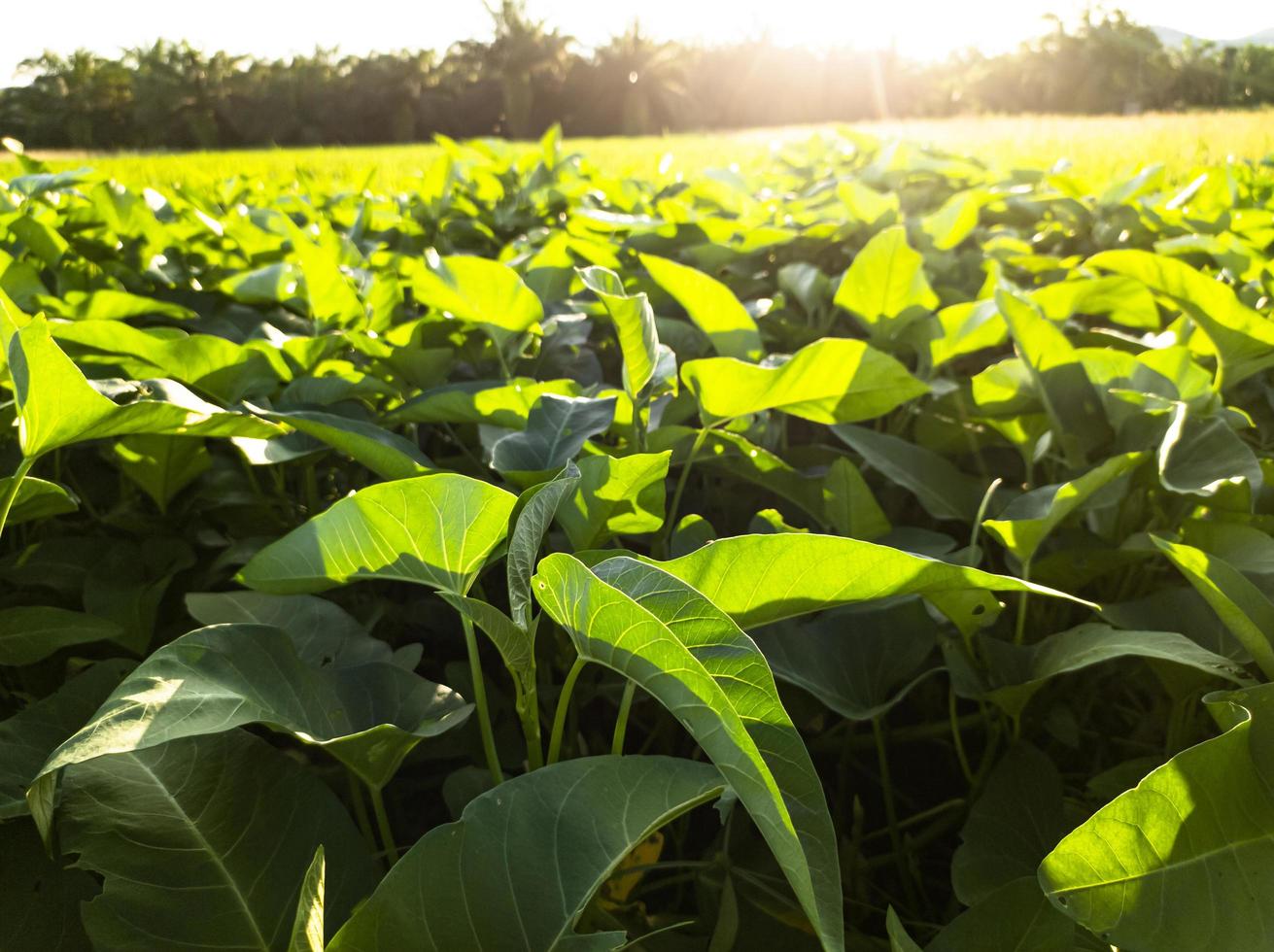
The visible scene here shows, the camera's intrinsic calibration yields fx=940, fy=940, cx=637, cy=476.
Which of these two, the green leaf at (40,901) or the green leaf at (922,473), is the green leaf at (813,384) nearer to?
the green leaf at (922,473)

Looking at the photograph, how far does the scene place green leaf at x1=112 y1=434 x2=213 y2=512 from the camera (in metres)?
0.88

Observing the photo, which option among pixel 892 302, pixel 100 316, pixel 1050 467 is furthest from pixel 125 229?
pixel 1050 467

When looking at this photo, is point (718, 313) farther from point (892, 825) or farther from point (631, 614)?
point (631, 614)

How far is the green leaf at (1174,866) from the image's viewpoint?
0.48m

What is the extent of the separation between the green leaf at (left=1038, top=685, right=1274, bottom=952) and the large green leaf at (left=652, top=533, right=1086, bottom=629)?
110 mm

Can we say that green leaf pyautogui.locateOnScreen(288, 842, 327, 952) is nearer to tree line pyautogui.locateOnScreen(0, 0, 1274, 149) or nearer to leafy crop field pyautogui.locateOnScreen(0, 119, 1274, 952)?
leafy crop field pyautogui.locateOnScreen(0, 119, 1274, 952)

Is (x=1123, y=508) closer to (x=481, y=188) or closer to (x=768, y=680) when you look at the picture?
(x=768, y=680)

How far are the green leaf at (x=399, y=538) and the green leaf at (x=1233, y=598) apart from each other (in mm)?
426

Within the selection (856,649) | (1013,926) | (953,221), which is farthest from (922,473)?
(953,221)

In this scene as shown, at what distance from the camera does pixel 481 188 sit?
7.72 feet

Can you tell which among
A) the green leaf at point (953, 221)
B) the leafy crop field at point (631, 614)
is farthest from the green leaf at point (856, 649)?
the green leaf at point (953, 221)

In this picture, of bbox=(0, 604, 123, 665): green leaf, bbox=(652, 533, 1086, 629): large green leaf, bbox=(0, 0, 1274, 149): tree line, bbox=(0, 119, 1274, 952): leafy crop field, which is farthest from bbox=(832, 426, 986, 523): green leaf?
bbox=(0, 0, 1274, 149): tree line

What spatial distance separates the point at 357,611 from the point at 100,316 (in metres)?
0.54

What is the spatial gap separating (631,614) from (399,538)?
0.70ft
